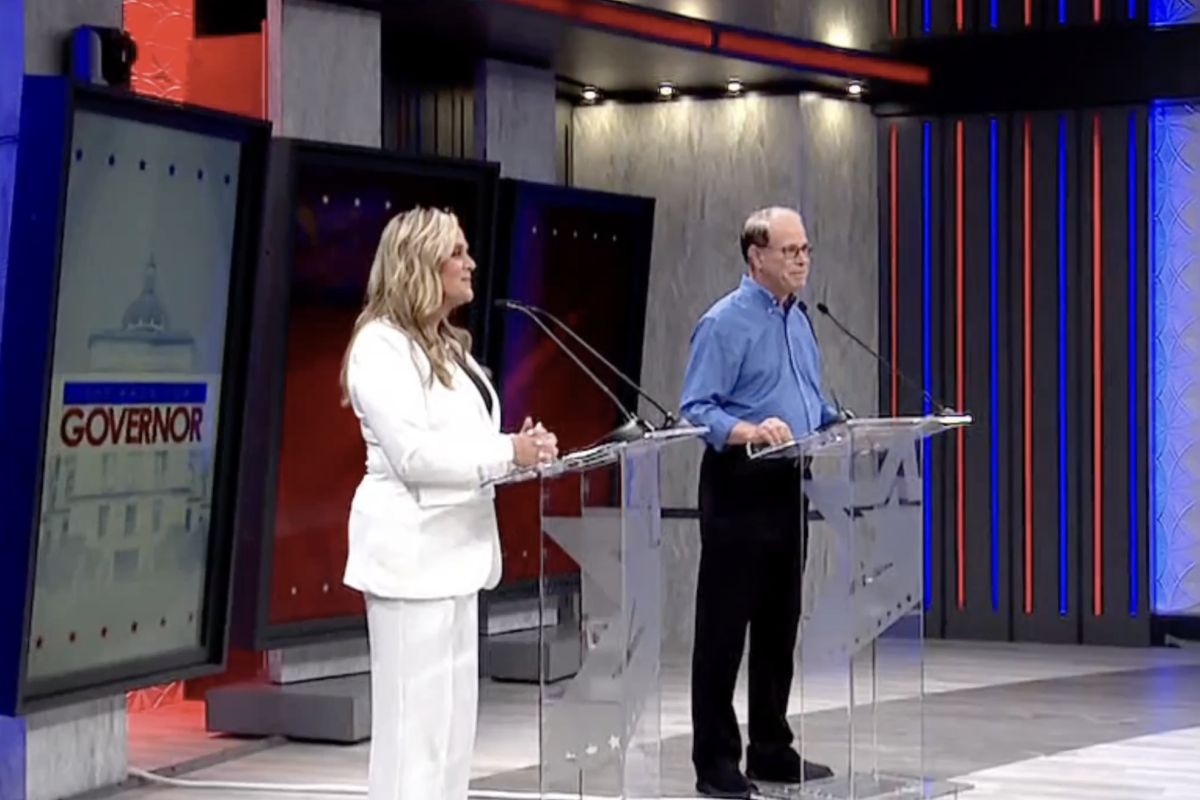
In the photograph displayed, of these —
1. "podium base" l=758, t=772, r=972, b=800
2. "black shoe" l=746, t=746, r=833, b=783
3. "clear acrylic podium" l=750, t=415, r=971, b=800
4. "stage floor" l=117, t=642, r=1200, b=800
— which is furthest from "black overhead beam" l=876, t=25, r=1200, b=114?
"podium base" l=758, t=772, r=972, b=800

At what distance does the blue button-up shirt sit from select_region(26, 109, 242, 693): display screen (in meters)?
1.50

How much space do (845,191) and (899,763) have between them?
4319mm

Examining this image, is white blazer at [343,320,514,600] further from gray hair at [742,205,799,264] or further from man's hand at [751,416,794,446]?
gray hair at [742,205,799,264]

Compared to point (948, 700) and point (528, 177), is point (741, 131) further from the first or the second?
point (948, 700)

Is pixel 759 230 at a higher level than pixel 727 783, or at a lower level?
higher

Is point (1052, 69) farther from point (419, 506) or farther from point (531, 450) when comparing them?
point (419, 506)

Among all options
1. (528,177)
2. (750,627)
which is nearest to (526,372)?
(528,177)

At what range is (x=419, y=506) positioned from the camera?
3.94 meters

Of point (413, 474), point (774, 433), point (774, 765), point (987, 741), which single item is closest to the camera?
point (413, 474)

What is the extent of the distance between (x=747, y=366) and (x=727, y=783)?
1.11 meters

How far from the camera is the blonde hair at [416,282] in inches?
156

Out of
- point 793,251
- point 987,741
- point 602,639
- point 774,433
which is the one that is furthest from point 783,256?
point 987,741

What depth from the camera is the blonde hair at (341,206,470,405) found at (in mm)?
3971

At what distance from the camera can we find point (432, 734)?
156 inches
